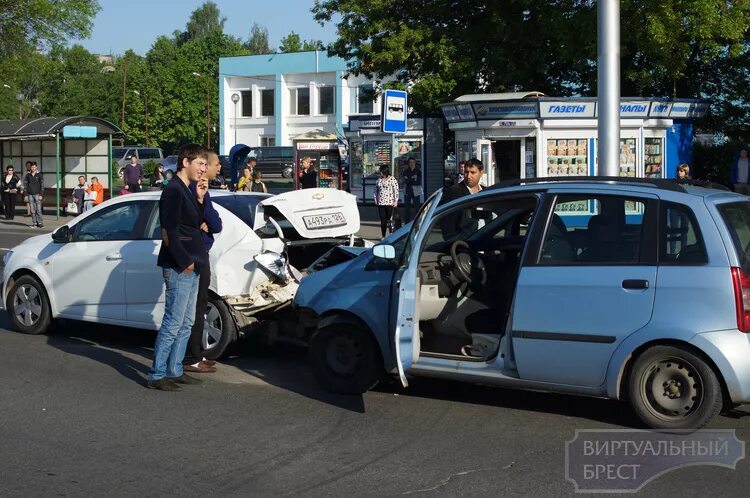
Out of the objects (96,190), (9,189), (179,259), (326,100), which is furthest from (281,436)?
(326,100)

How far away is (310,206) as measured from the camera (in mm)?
9219

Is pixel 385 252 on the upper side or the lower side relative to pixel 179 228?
lower

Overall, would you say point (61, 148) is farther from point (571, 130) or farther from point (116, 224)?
point (116, 224)

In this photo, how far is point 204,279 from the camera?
774cm

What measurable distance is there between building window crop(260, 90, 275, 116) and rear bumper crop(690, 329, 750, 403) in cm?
5961

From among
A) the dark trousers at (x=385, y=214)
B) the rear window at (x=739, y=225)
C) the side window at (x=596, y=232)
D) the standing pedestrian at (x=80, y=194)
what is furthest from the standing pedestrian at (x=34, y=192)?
the rear window at (x=739, y=225)

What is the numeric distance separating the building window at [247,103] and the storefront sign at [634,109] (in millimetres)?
45531

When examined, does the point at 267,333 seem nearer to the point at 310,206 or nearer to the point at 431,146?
the point at 310,206

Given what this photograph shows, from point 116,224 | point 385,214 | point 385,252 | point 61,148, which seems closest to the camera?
point 385,252

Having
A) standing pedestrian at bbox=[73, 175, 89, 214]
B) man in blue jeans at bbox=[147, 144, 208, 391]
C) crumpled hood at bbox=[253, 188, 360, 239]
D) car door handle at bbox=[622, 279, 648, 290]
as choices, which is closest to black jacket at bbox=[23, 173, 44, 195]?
standing pedestrian at bbox=[73, 175, 89, 214]

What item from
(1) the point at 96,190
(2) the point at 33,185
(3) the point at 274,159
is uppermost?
(3) the point at 274,159

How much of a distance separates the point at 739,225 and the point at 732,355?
0.91m

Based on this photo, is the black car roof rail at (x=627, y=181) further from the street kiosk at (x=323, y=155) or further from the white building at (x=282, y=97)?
the white building at (x=282, y=97)

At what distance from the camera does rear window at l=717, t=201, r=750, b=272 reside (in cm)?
600
